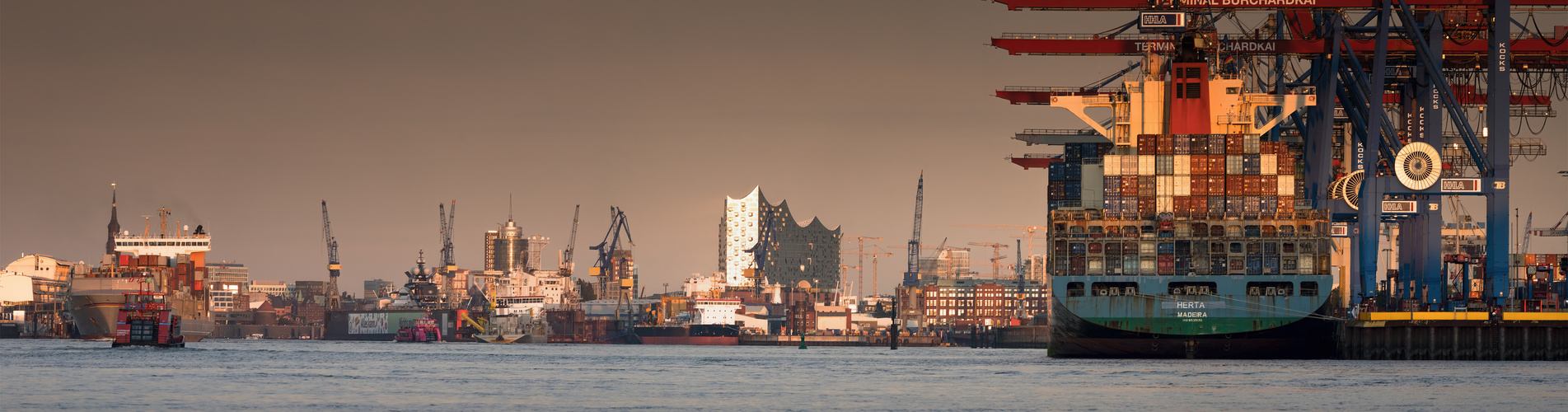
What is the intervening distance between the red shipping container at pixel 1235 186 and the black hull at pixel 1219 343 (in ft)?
22.1

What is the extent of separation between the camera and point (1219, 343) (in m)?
78.5

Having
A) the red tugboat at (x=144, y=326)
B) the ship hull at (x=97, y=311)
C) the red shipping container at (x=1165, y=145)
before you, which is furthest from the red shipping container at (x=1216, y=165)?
the ship hull at (x=97, y=311)

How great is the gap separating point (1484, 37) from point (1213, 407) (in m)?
50.8

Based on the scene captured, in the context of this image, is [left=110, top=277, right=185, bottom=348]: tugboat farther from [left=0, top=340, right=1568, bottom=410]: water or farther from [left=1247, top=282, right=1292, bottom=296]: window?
[left=1247, top=282, right=1292, bottom=296]: window

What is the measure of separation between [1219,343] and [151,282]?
11062 cm

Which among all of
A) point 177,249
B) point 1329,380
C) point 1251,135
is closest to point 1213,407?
point 1329,380

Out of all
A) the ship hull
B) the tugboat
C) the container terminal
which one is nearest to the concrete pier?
the container terminal

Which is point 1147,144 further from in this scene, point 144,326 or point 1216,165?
point 144,326

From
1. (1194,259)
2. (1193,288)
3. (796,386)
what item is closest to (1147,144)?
(1194,259)

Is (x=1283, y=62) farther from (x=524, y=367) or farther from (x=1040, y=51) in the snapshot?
(x=524, y=367)

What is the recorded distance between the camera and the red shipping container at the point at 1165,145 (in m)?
82.1

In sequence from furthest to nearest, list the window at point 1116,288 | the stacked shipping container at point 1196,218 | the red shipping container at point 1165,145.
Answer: the red shipping container at point 1165,145 → the window at point 1116,288 → the stacked shipping container at point 1196,218

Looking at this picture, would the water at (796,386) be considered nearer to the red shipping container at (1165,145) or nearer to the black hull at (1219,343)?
the black hull at (1219,343)

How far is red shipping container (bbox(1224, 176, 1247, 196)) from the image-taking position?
8100cm
